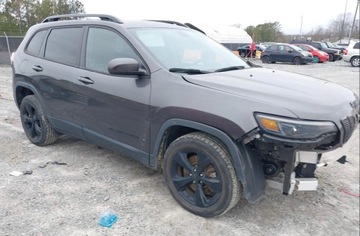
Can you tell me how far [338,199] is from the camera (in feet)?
10.5

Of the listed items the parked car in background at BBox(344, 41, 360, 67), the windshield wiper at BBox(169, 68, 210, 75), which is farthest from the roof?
the windshield wiper at BBox(169, 68, 210, 75)

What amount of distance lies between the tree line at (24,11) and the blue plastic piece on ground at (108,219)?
25046mm

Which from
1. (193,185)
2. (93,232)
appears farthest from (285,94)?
(93,232)

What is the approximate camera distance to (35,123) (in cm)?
468

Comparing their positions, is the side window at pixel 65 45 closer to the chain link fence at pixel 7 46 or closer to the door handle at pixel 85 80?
the door handle at pixel 85 80

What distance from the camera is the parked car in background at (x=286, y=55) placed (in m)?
21.7

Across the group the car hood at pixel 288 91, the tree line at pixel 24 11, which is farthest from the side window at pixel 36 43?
the tree line at pixel 24 11

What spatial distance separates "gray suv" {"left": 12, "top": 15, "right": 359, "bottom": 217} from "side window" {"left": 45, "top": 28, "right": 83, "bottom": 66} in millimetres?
16

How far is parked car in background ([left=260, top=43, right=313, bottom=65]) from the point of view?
71.1 ft

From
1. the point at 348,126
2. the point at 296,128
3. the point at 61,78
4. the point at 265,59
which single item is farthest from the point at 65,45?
the point at 265,59

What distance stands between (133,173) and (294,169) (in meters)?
1.87

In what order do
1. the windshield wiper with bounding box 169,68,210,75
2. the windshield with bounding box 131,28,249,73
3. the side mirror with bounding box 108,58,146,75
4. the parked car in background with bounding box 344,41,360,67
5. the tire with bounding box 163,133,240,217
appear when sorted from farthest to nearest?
the parked car in background with bounding box 344,41,360,67
the windshield with bounding box 131,28,249,73
the windshield wiper with bounding box 169,68,210,75
the side mirror with bounding box 108,58,146,75
the tire with bounding box 163,133,240,217

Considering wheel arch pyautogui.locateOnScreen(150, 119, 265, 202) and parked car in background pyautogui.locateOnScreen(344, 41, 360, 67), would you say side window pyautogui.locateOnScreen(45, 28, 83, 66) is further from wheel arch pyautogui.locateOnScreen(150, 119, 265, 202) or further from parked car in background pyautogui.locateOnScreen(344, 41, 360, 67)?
parked car in background pyautogui.locateOnScreen(344, 41, 360, 67)

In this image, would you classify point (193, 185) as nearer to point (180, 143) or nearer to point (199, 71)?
point (180, 143)
